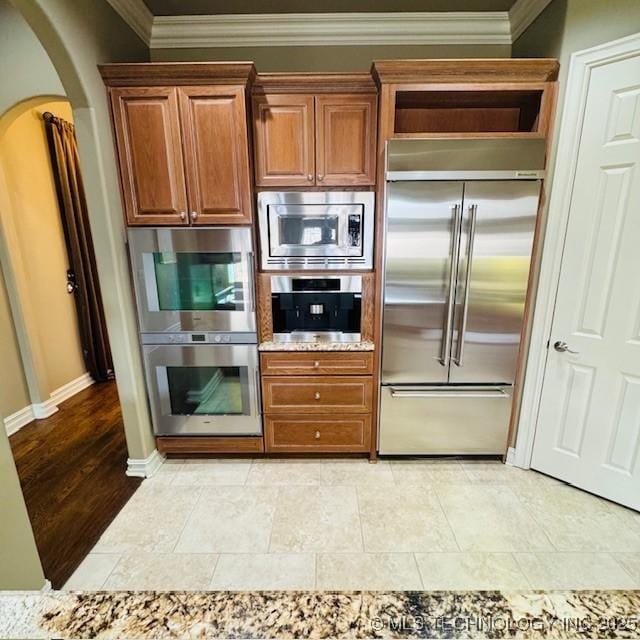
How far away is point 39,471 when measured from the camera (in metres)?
2.48

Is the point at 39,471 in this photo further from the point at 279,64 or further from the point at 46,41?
the point at 279,64

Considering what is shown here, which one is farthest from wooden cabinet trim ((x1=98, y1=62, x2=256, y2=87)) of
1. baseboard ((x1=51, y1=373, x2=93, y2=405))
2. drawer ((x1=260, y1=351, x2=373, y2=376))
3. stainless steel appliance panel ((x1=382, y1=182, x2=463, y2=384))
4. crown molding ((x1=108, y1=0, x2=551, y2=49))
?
baseboard ((x1=51, y1=373, x2=93, y2=405))

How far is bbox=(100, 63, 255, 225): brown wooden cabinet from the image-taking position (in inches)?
79.4

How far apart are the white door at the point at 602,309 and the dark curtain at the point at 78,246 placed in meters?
4.18

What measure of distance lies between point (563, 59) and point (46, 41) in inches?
107

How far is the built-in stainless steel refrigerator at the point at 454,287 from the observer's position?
206 centimetres

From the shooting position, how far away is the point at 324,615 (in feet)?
1.62

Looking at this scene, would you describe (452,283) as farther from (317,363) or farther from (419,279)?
(317,363)

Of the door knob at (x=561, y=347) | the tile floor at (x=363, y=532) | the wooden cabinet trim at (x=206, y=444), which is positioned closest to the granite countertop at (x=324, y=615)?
the tile floor at (x=363, y=532)

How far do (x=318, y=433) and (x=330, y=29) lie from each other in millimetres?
2805

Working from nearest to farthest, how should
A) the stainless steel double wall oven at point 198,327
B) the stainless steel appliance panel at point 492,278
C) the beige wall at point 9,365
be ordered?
1. the stainless steel appliance panel at point 492,278
2. the stainless steel double wall oven at point 198,327
3. the beige wall at point 9,365

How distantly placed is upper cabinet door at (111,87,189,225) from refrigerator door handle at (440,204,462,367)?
5.44 feet

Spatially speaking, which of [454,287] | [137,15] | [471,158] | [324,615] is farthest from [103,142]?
[324,615]

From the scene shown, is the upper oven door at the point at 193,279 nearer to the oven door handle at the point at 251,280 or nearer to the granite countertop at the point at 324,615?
the oven door handle at the point at 251,280
